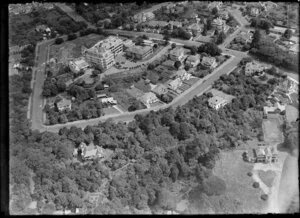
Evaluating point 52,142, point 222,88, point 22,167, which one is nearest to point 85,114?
point 52,142

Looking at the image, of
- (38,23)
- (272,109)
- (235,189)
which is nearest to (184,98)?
(272,109)

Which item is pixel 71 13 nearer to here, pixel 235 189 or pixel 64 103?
pixel 64 103

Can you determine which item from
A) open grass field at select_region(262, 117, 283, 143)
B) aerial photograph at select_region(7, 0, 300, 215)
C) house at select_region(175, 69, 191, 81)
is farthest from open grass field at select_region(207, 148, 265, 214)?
house at select_region(175, 69, 191, 81)

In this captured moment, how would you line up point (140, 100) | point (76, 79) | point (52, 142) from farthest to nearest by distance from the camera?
point (76, 79) < point (140, 100) < point (52, 142)

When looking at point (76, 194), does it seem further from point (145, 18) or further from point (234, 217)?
point (145, 18)

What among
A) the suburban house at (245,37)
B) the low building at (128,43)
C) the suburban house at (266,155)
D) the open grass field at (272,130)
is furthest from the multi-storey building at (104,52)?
the suburban house at (266,155)
